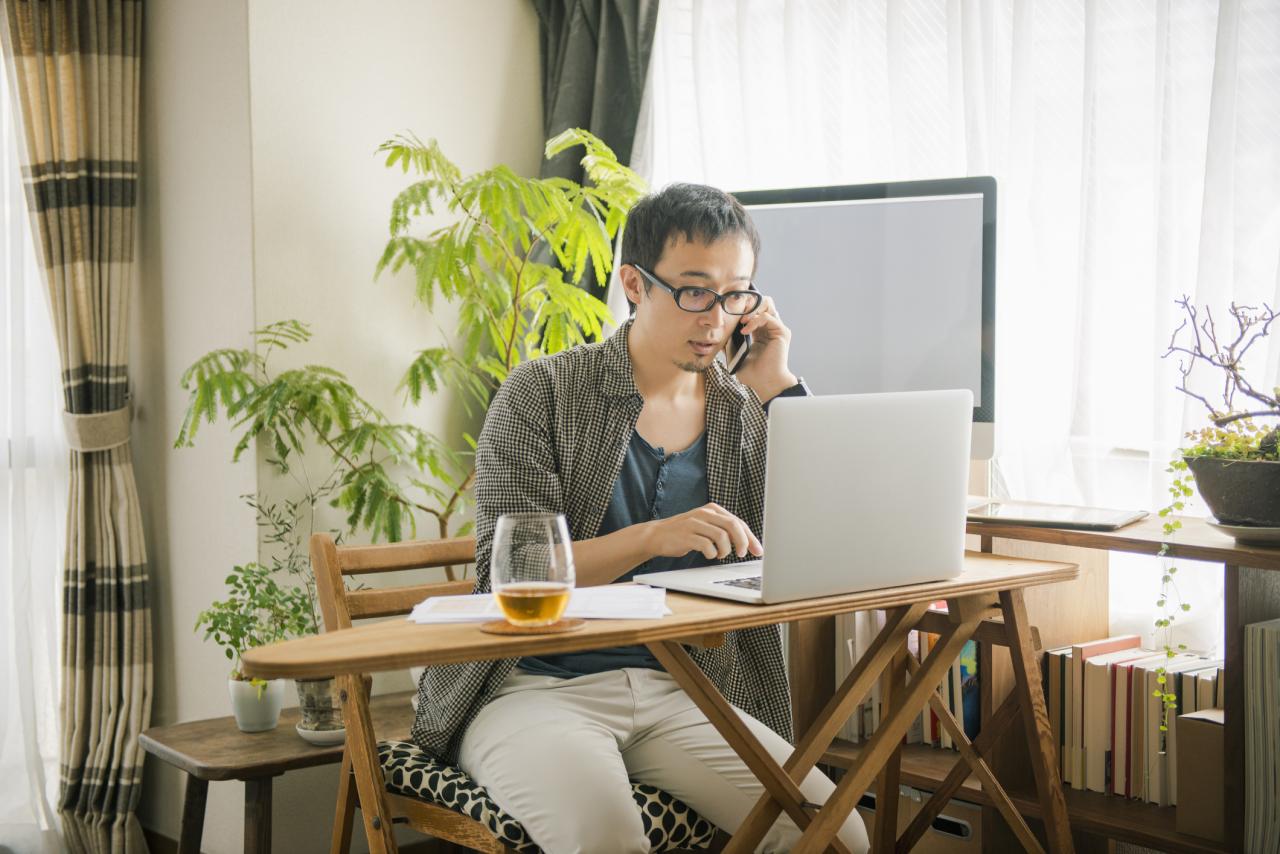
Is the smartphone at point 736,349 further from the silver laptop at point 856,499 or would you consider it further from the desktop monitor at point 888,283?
the silver laptop at point 856,499

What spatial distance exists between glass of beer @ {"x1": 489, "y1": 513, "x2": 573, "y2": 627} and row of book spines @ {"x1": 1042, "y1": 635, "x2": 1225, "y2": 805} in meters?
1.29

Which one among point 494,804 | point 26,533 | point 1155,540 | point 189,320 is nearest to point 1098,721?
point 1155,540

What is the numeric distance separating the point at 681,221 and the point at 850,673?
2.39ft

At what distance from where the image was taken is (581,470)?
1934 mm

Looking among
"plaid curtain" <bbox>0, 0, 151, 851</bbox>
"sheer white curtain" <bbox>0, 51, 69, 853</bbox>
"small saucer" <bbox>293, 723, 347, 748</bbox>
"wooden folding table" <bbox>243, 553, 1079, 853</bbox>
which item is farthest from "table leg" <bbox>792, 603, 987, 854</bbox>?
"sheer white curtain" <bbox>0, 51, 69, 853</bbox>

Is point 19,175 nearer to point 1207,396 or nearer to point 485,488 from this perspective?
A: point 485,488

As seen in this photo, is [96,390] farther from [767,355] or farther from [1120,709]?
[1120,709]

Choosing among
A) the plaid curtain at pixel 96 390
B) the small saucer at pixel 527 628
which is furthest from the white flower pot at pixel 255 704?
the small saucer at pixel 527 628

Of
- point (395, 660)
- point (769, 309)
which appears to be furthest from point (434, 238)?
Result: point (395, 660)

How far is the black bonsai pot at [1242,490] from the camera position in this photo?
1.83 m

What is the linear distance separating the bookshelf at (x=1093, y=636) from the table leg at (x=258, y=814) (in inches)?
40.1

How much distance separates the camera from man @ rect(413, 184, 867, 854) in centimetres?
169

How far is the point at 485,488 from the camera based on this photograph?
1.89 m

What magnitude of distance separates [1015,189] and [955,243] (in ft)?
1.29
